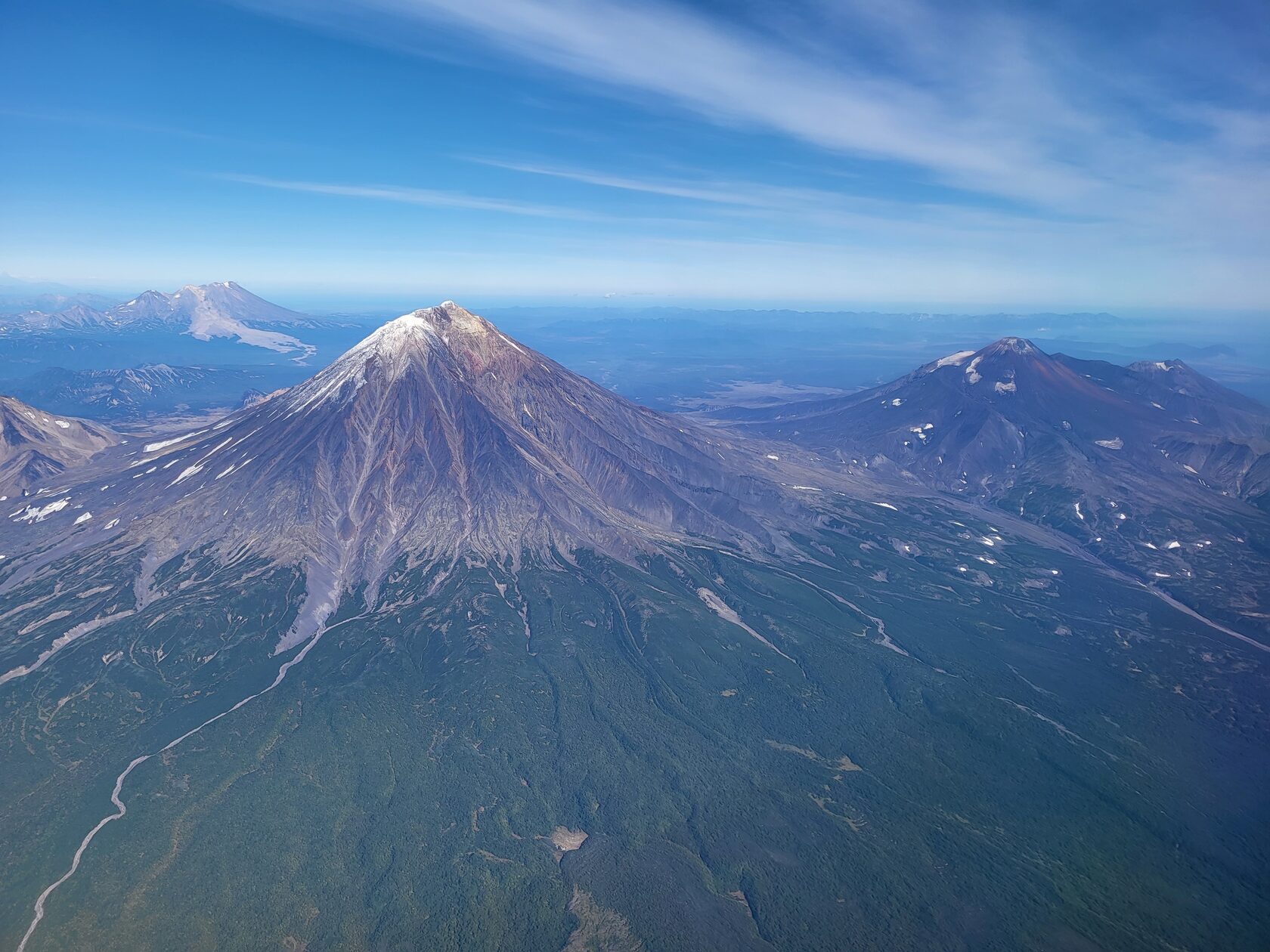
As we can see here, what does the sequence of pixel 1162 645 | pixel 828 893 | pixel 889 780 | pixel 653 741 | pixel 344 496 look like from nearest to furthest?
pixel 828 893, pixel 889 780, pixel 653 741, pixel 1162 645, pixel 344 496

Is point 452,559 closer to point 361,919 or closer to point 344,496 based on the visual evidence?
point 344,496

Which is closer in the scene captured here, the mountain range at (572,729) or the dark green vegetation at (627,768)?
the dark green vegetation at (627,768)

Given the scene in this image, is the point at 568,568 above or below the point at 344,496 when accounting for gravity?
below

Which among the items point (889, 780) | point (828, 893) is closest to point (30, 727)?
point (828, 893)

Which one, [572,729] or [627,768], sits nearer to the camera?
[627,768]
